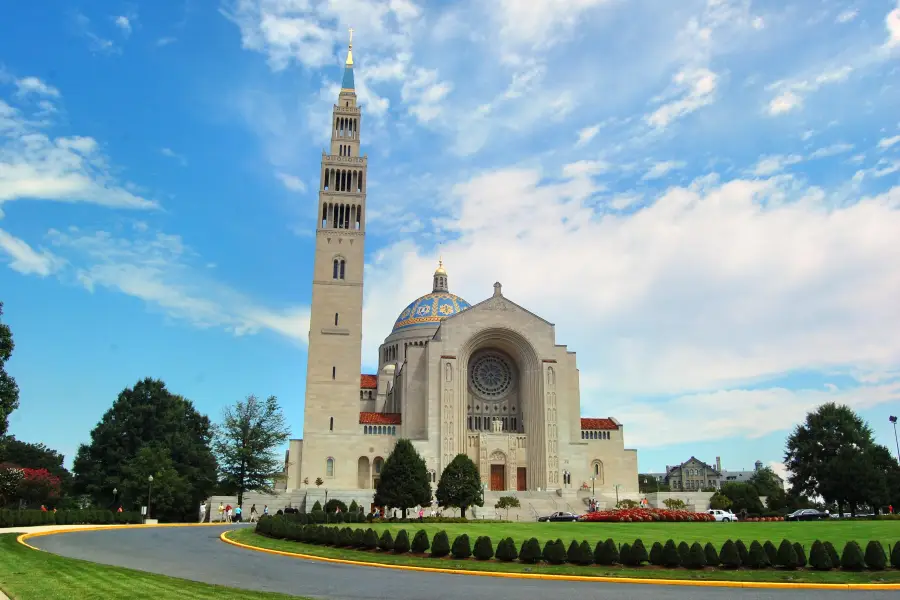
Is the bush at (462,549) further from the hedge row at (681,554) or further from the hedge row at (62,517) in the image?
the hedge row at (62,517)

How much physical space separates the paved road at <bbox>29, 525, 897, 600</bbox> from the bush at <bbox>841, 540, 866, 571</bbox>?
2.74m

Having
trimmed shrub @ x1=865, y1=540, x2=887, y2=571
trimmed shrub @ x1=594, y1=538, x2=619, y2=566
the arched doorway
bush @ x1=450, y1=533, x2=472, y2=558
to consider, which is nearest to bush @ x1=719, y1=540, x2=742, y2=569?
trimmed shrub @ x1=594, y1=538, x2=619, y2=566

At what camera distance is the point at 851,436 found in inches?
2569

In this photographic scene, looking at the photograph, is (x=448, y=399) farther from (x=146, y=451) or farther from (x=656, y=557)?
(x=656, y=557)

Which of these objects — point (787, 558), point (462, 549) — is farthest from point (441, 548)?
point (787, 558)

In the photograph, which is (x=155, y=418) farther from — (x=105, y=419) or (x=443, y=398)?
(x=443, y=398)

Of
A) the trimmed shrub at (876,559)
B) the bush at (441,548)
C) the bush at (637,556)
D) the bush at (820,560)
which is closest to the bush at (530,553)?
the bush at (441,548)

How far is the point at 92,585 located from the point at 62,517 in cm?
2961

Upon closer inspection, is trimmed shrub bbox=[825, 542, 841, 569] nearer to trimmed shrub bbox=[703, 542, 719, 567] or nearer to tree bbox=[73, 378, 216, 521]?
trimmed shrub bbox=[703, 542, 719, 567]

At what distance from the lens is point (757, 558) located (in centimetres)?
1795

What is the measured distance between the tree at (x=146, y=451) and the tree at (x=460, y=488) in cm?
2182

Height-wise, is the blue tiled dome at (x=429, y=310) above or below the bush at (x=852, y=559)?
above

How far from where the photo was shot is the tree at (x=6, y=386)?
112ft

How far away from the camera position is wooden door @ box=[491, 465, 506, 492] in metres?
64.9
